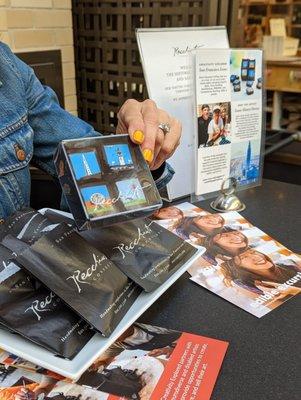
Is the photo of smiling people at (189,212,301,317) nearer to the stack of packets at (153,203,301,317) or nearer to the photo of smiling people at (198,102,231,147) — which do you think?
the stack of packets at (153,203,301,317)

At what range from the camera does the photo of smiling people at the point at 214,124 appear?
0.90 m

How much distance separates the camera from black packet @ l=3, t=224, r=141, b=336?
1.51ft

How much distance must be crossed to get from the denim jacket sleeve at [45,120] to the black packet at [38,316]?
483 mm

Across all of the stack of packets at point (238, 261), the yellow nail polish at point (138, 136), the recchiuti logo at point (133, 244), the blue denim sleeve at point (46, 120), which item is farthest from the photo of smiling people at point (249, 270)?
the blue denim sleeve at point (46, 120)

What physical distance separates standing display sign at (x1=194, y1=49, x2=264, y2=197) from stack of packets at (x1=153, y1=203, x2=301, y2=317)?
0.42 feet

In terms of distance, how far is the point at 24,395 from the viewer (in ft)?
1.40

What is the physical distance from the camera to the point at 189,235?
2.51ft

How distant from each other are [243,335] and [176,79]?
603 millimetres

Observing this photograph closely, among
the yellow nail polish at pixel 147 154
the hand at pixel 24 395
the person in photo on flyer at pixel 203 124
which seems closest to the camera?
the hand at pixel 24 395

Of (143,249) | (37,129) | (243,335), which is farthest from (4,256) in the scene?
(37,129)

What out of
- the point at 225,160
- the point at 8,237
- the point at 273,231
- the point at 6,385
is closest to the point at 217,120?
the point at 225,160

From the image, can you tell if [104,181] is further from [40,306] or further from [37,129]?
[37,129]

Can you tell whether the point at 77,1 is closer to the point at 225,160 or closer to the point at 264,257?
the point at 225,160

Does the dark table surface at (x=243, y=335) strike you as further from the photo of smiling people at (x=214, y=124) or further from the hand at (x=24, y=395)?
the photo of smiling people at (x=214, y=124)
